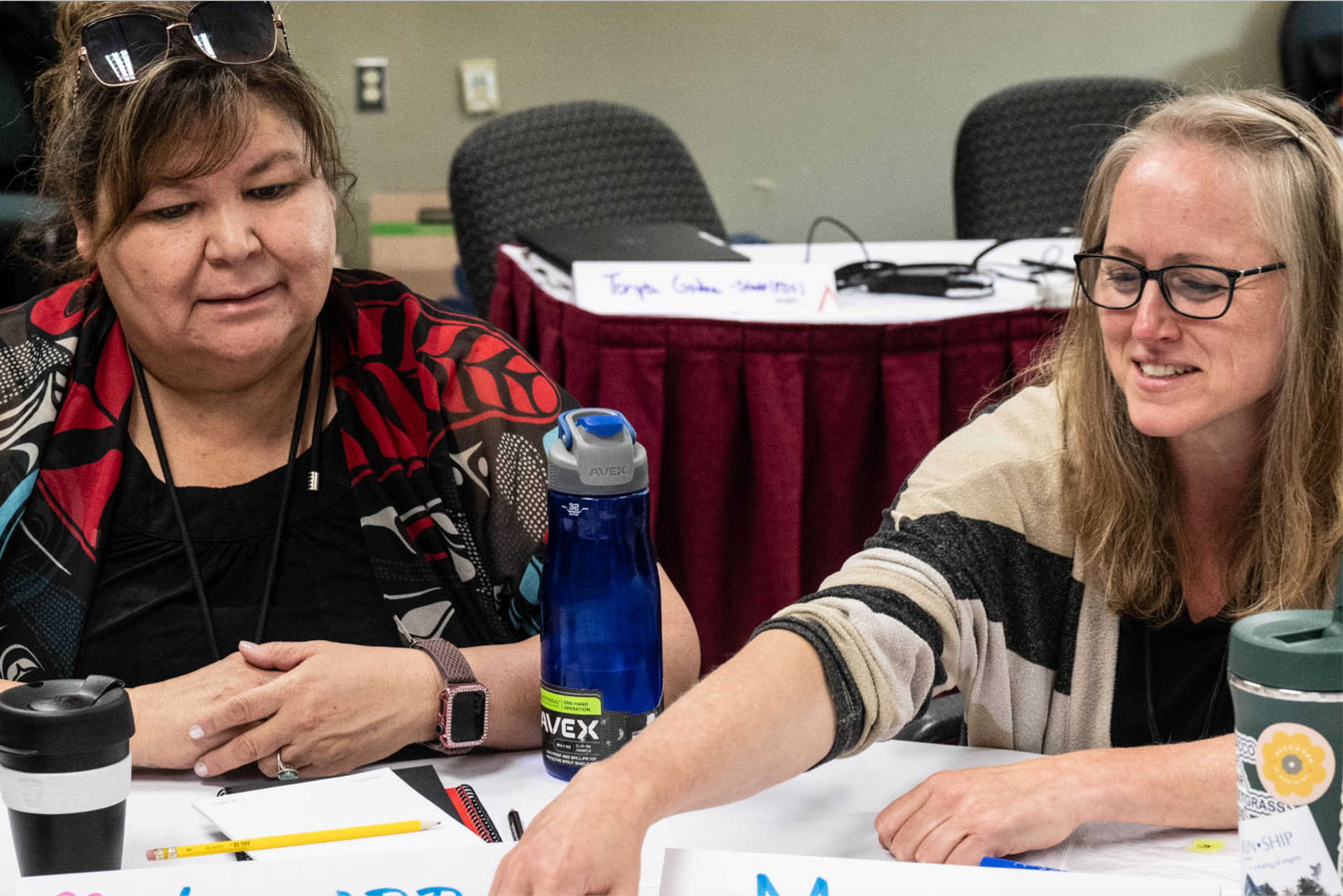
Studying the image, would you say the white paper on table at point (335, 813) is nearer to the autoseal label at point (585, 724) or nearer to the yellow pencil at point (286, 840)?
the yellow pencil at point (286, 840)

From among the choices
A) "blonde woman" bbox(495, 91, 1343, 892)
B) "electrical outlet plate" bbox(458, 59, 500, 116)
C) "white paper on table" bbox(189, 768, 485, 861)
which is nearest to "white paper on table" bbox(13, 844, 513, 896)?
"white paper on table" bbox(189, 768, 485, 861)

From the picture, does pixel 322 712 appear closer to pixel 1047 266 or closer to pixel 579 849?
pixel 579 849

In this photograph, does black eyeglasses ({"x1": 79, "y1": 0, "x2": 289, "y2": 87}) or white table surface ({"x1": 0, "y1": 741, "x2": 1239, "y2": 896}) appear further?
black eyeglasses ({"x1": 79, "y1": 0, "x2": 289, "y2": 87})

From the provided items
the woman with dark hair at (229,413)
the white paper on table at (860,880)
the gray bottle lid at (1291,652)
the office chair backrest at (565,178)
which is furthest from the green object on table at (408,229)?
the gray bottle lid at (1291,652)

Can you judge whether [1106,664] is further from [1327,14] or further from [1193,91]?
[1327,14]

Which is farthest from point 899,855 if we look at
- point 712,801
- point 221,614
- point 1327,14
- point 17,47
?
point 1327,14

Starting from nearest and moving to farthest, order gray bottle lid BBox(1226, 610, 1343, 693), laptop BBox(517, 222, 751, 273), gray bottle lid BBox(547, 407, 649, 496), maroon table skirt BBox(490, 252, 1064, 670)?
gray bottle lid BBox(1226, 610, 1343, 693) < gray bottle lid BBox(547, 407, 649, 496) < maroon table skirt BBox(490, 252, 1064, 670) < laptop BBox(517, 222, 751, 273)

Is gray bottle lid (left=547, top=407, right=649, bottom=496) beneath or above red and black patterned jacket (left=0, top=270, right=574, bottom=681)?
above

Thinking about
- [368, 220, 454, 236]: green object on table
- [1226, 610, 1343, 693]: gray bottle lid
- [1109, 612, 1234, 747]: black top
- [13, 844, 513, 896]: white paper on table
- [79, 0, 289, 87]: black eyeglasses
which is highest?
[79, 0, 289, 87]: black eyeglasses

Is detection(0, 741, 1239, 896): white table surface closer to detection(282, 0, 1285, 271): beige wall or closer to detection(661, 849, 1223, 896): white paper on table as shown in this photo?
detection(661, 849, 1223, 896): white paper on table

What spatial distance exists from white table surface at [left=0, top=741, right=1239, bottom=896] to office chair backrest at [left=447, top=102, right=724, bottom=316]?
1899mm

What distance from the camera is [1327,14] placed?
14.9 ft

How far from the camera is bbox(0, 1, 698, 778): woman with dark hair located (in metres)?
1.44

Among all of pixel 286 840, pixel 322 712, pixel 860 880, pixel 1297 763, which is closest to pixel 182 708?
pixel 322 712
